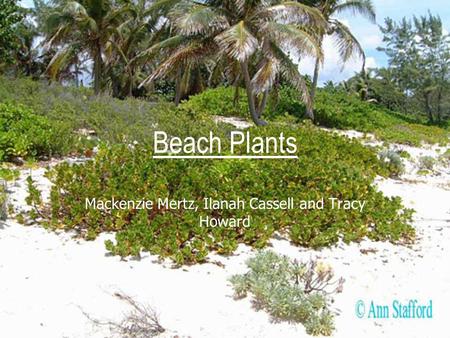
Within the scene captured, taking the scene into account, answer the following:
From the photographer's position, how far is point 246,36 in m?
10.6

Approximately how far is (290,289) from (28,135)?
5.03m

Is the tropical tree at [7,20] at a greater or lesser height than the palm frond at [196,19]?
greater

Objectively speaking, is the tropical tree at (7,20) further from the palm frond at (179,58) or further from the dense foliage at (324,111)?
the palm frond at (179,58)

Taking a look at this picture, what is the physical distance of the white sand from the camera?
3.33 meters

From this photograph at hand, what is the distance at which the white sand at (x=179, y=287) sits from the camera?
10.9 ft

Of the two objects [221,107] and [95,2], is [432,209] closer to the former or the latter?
[221,107]

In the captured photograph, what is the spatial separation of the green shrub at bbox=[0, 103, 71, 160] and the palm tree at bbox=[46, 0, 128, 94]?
437 inches

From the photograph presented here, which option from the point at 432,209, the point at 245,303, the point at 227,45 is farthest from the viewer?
the point at 227,45

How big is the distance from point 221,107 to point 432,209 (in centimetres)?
1122

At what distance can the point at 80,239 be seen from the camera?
181 inches

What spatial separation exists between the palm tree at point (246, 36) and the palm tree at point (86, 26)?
7.02 m

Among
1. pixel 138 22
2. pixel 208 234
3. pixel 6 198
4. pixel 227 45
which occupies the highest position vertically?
pixel 138 22

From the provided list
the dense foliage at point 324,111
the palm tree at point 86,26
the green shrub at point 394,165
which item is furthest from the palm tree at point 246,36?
the palm tree at point 86,26

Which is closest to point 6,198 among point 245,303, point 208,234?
point 208,234
